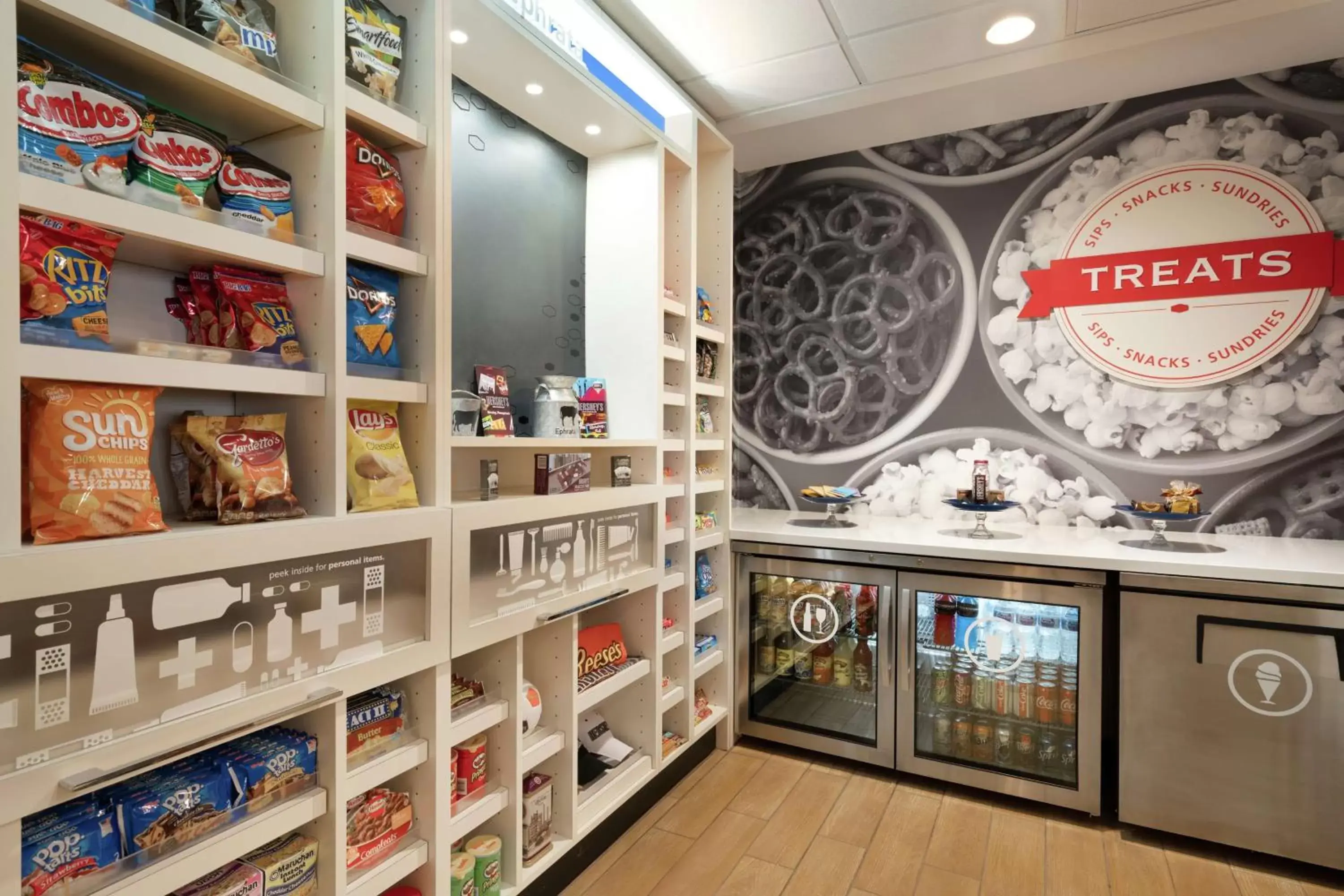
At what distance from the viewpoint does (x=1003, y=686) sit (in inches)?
106

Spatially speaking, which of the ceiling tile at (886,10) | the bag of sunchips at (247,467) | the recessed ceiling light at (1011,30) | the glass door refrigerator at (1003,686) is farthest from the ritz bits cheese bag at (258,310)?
the recessed ceiling light at (1011,30)

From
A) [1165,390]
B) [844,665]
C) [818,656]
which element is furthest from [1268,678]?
[818,656]

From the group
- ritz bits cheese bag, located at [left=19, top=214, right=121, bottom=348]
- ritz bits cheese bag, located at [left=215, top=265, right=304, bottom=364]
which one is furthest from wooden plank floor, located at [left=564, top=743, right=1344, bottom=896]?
ritz bits cheese bag, located at [left=19, top=214, right=121, bottom=348]

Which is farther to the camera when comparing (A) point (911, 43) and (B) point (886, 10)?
(A) point (911, 43)

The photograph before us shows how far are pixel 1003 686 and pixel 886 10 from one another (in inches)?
97.5

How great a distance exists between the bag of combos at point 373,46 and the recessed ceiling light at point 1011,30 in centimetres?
203

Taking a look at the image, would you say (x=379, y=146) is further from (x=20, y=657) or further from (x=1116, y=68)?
(x=1116, y=68)

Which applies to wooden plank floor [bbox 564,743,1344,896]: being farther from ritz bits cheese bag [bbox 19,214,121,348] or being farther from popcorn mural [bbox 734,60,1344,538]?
ritz bits cheese bag [bbox 19,214,121,348]

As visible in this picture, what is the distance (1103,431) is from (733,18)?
7.59 ft

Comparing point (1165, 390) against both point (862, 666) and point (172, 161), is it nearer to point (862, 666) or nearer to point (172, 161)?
point (862, 666)

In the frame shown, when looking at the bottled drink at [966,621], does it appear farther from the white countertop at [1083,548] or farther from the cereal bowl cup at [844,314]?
the cereal bowl cup at [844,314]

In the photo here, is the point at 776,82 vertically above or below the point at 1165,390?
above

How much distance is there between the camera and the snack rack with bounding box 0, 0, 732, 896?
1.09 meters

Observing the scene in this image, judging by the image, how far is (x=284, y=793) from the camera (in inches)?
54.2
